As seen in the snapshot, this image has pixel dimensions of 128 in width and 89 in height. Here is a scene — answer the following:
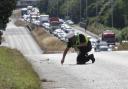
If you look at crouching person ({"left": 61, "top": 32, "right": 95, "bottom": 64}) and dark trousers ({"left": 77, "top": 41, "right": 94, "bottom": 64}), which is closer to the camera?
crouching person ({"left": 61, "top": 32, "right": 95, "bottom": 64})

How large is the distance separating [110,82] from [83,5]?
172967 mm

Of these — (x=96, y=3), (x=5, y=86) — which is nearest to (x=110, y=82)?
(x=5, y=86)

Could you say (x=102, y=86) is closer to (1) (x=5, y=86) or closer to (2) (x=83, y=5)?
(1) (x=5, y=86)

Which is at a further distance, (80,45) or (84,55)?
(84,55)

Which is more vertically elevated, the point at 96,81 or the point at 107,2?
the point at 96,81

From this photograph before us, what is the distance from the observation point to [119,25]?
491 feet

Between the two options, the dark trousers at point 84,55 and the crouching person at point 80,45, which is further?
the dark trousers at point 84,55

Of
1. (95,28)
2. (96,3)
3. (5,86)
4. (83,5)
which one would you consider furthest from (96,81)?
(83,5)

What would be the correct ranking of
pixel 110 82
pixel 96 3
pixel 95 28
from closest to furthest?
pixel 110 82 < pixel 95 28 < pixel 96 3

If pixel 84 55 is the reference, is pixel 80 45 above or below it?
above

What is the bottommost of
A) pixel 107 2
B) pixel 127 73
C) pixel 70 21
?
pixel 70 21

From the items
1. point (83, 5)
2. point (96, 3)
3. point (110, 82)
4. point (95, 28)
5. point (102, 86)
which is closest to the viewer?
point (102, 86)

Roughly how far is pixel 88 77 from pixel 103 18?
142 m

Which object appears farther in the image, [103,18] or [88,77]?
[103,18]
